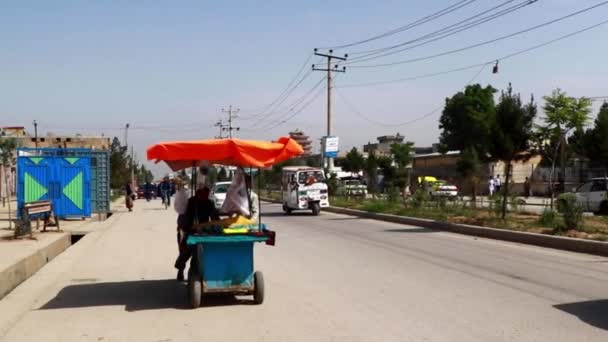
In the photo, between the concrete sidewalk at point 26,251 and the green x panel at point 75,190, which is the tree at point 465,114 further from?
the concrete sidewalk at point 26,251

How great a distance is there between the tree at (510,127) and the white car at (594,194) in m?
6.76

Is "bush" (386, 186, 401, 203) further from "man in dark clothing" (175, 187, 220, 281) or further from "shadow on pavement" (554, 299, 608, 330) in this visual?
"shadow on pavement" (554, 299, 608, 330)

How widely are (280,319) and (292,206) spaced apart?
2380cm

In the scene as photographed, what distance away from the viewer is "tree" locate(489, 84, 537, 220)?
20.5m

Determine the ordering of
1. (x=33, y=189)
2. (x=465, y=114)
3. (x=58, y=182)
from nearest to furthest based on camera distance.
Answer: (x=33, y=189), (x=58, y=182), (x=465, y=114)

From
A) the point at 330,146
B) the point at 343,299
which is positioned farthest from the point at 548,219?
the point at 330,146

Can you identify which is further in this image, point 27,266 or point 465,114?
point 465,114

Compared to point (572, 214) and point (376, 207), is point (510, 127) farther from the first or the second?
point (376, 207)

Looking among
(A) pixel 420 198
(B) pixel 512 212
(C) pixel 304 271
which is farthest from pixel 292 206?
(C) pixel 304 271

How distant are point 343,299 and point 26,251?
25.6 feet

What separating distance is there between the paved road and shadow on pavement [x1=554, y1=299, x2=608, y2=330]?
0.01 m

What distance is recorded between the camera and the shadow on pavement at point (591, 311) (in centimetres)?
754

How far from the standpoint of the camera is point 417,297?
9203 millimetres

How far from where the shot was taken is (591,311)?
8.16 metres
